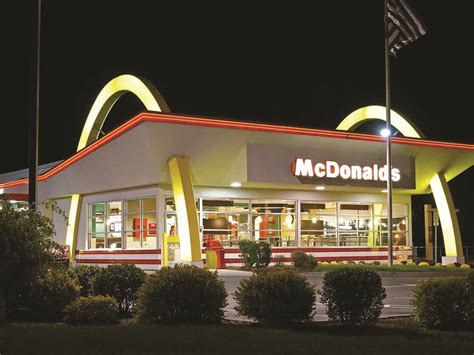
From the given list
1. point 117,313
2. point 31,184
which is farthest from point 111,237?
point 117,313

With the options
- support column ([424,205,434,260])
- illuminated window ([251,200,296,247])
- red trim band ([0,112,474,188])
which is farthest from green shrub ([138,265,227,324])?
support column ([424,205,434,260])

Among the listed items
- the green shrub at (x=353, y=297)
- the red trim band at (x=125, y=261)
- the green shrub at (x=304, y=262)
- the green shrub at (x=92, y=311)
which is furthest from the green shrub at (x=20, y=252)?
the red trim band at (x=125, y=261)

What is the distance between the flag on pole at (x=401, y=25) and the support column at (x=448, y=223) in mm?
10314

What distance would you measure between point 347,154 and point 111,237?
442 inches

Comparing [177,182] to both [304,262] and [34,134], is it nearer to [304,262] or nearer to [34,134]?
[304,262]

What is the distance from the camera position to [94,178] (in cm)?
3262

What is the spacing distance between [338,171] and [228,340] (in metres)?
22.5

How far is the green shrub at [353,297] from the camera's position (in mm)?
11328

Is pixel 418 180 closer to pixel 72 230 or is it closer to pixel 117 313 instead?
pixel 72 230

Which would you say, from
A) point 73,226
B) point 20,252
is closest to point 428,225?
point 73,226

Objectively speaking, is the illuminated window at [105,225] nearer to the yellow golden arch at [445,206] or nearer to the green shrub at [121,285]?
the yellow golden arch at [445,206]

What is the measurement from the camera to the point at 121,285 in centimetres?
1295

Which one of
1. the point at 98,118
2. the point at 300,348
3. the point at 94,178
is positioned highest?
the point at 98,118

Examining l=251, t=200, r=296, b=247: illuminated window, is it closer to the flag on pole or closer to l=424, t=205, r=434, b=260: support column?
l=424, t=205, r=434, b=260: support column
